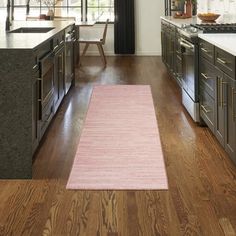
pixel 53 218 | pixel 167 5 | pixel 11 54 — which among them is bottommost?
pixel 53 218

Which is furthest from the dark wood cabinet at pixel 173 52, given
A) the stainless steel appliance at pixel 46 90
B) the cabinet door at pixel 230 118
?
the cabinet door at pixel 230 118

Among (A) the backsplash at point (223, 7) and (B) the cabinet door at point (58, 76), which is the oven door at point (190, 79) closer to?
(A) the backsplash at point (223, 7)

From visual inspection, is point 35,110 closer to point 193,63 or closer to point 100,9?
point 193,63

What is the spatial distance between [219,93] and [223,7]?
2758 mm

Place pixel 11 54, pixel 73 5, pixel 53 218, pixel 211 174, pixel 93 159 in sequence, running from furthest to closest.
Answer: pixel 73 5, pixel 93 159, pixel 211 174, pixel 11 54, pixel 53 218

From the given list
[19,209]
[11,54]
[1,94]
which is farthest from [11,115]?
[19,209]

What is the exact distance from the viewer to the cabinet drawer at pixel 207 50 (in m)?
3.32

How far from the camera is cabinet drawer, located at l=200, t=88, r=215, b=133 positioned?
339cm

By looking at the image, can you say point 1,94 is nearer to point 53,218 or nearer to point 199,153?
point 53,218

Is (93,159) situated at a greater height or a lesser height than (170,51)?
lesser

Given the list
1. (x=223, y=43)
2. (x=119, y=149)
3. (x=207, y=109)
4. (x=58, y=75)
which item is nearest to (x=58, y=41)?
(x=58, y=75)

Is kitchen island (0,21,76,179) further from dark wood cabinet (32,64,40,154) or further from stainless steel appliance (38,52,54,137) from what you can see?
stainless steel appliance (38,52,54,137)

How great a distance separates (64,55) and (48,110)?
1354 mm

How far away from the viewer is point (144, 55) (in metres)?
10.2
